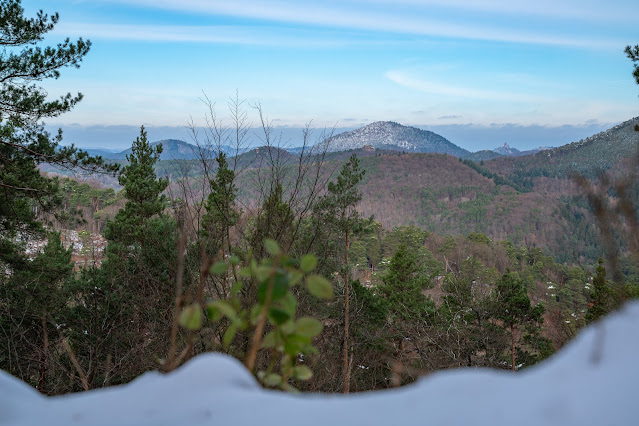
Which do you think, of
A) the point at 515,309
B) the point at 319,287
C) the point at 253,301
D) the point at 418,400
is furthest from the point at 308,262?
the point at 515,309

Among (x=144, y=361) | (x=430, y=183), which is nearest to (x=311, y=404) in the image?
(x=144, y=361)

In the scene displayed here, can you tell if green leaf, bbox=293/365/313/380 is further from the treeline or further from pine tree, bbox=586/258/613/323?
pine tree, bbox=586/258/613/323

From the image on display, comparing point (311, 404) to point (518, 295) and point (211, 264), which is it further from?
point (518, 295)

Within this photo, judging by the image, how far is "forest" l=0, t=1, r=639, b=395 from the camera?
1.02m

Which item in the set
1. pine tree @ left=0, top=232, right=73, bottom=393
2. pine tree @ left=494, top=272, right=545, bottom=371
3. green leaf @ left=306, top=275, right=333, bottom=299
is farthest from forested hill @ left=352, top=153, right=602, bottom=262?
green leaf @ left=306, top=275, right=333, bottom=299

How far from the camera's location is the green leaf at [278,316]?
91cm

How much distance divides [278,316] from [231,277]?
5427 millimetres

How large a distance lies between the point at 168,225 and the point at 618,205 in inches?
459

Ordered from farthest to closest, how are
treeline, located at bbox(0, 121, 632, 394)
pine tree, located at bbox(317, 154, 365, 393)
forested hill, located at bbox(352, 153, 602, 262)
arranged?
forested hill, located at bbox(352, 153, 602, 262) → pine tree, located at bbox(317, 154, 365, 393) → treeline, located at bbox(0, 121, 632, 394)

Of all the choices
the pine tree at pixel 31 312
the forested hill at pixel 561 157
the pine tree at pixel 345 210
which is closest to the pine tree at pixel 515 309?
the pine tree at pixel 345 210

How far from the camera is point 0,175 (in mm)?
7207

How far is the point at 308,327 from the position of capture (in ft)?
3.15

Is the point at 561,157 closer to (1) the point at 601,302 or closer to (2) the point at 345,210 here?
(2) the point at 345,210

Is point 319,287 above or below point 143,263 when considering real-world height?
above
